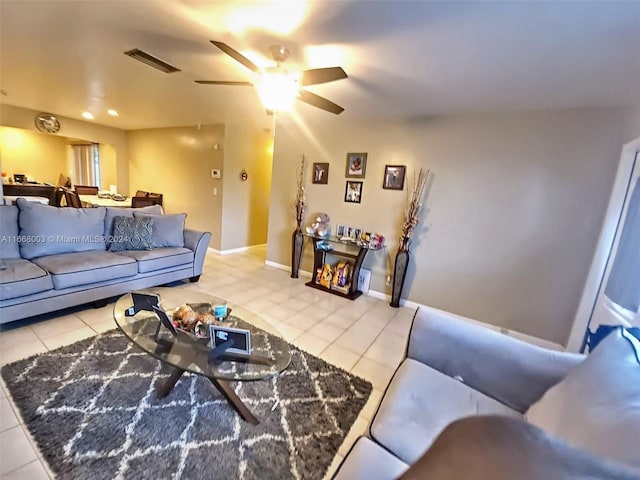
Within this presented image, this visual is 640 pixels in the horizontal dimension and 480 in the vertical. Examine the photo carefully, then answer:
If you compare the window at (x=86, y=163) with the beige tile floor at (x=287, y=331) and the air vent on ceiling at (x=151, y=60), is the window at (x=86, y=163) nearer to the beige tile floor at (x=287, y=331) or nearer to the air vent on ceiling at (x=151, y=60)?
the beige tile floor at (x=287, y=331)

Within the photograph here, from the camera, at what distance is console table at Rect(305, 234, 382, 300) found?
354cm

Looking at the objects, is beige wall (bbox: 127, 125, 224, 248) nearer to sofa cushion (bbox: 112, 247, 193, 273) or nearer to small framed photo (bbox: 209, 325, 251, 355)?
sofa cushion (bbox: 112, 247, 193, 273)

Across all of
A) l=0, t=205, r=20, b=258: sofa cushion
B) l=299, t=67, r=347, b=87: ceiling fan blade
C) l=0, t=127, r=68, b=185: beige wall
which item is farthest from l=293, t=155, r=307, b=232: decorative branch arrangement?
l=0, t=127, r=68, b=185: beige wall

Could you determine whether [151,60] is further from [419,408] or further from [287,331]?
[419,408]

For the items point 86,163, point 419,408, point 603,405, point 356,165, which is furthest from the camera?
point 86,163

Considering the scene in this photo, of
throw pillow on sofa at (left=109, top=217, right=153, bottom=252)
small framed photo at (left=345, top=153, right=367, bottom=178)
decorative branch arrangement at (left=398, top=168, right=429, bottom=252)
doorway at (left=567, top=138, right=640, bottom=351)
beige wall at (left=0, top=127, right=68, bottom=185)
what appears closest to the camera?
doorway at (left=567, top=138, right=640, bottom=351)

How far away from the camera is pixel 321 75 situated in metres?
1.75

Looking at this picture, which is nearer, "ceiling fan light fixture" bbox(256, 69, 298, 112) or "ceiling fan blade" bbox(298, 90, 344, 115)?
"ceiling fan light fixture" bbox(256, 69, 298, 112)

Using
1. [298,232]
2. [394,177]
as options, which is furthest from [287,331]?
[394,177]

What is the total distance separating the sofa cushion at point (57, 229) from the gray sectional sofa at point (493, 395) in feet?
10.6

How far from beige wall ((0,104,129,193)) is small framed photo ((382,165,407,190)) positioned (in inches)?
Result: 238

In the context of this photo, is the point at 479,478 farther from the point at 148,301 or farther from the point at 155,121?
the point at 155,121

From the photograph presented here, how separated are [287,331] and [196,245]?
5.67 feet

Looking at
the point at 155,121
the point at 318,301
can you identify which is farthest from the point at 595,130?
the point at 155,121
